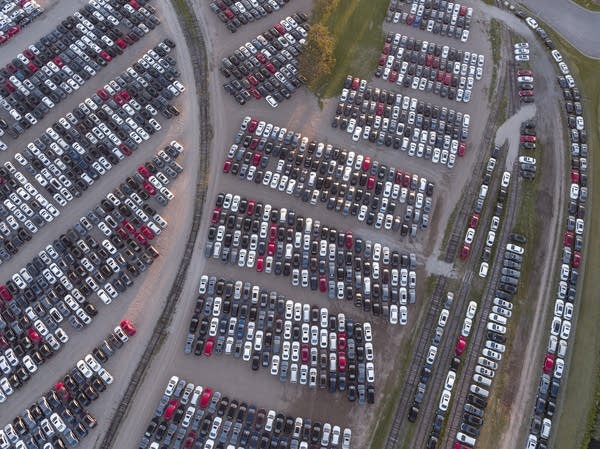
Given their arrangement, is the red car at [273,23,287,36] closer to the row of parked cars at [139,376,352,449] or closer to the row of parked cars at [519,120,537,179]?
the row of parked cars at [519,120,537,179]

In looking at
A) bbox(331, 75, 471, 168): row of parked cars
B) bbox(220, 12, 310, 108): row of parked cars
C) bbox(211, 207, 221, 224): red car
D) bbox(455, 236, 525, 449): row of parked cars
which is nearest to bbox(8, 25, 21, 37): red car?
bbox(220, 12, 310, 108): row of parked cars

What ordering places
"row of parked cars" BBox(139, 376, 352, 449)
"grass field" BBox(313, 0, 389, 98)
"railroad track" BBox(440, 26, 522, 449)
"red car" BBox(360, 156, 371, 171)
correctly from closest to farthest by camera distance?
"row of parked cars" BBox(139, 376, 352, 449)
"railroad track" BBox(440, 26, 522, 449)
"red car" BBox(360, 156, 371, 171)
"grass field" BBox(313, 0, 389, 98)

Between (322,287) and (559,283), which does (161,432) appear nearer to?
(322,287)

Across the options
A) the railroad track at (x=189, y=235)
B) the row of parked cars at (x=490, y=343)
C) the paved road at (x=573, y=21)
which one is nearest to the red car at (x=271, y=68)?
the railroad track at (x=189, y=235)

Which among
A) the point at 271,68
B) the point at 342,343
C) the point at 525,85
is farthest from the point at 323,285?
the point at 525,85

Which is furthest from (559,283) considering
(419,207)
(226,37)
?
(226,37)

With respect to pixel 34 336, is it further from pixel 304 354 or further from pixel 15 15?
pixel 15 15
